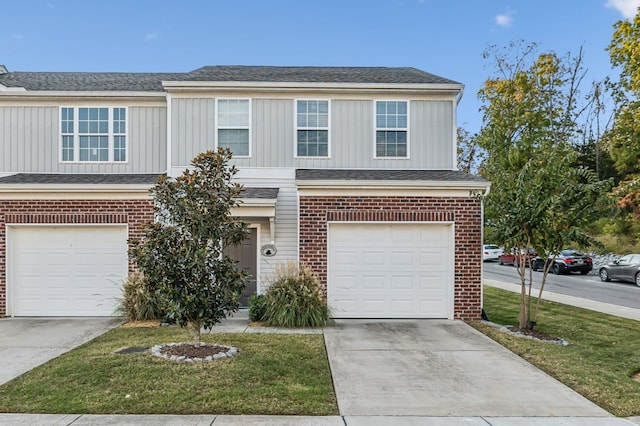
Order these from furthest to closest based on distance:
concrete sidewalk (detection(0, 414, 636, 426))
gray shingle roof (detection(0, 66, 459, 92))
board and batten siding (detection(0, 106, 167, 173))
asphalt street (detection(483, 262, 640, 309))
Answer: asphalt street (detection(483, 262, 640, 309)), board and batten siding (detection(0, 106, 167, 173)), gray shingle roof (detection(0, 66, 459, 92)), concrete sidewalk (detection(0, 414, 636, 426))

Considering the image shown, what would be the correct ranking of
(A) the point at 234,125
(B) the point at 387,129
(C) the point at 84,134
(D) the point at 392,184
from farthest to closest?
(C) the point at 84,134 < (B) the point at 387,129 < (A) the point at 234,125 < (D) the point at 392,184

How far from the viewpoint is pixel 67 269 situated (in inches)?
432

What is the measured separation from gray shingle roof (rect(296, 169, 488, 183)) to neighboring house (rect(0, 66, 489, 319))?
50 millimetres

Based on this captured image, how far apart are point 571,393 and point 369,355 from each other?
116 inches

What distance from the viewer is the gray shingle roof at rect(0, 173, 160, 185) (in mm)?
10734

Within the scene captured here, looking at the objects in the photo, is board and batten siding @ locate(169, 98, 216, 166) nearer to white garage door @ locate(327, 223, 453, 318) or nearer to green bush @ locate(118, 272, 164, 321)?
green bush @ locate(118, 272, 164, 321)

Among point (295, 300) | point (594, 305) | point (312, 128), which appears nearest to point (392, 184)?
point (312, 128)

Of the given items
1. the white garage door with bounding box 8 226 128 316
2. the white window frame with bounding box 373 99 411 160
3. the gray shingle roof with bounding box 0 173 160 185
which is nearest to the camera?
the gray shingle roof with bounding box 0 173 160 185

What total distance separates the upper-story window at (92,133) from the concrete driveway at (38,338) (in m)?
4.17

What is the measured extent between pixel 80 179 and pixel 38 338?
402cm

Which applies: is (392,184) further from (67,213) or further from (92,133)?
(92,133)

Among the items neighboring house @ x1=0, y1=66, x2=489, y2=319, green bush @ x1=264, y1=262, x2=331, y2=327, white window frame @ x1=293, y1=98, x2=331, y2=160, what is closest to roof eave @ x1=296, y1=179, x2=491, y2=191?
neighboring house @ x1=0, y1=66, x2=489, y2=319

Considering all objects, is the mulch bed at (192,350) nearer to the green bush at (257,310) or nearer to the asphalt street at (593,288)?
the green bush at (257,310)

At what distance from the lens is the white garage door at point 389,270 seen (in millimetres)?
10719
